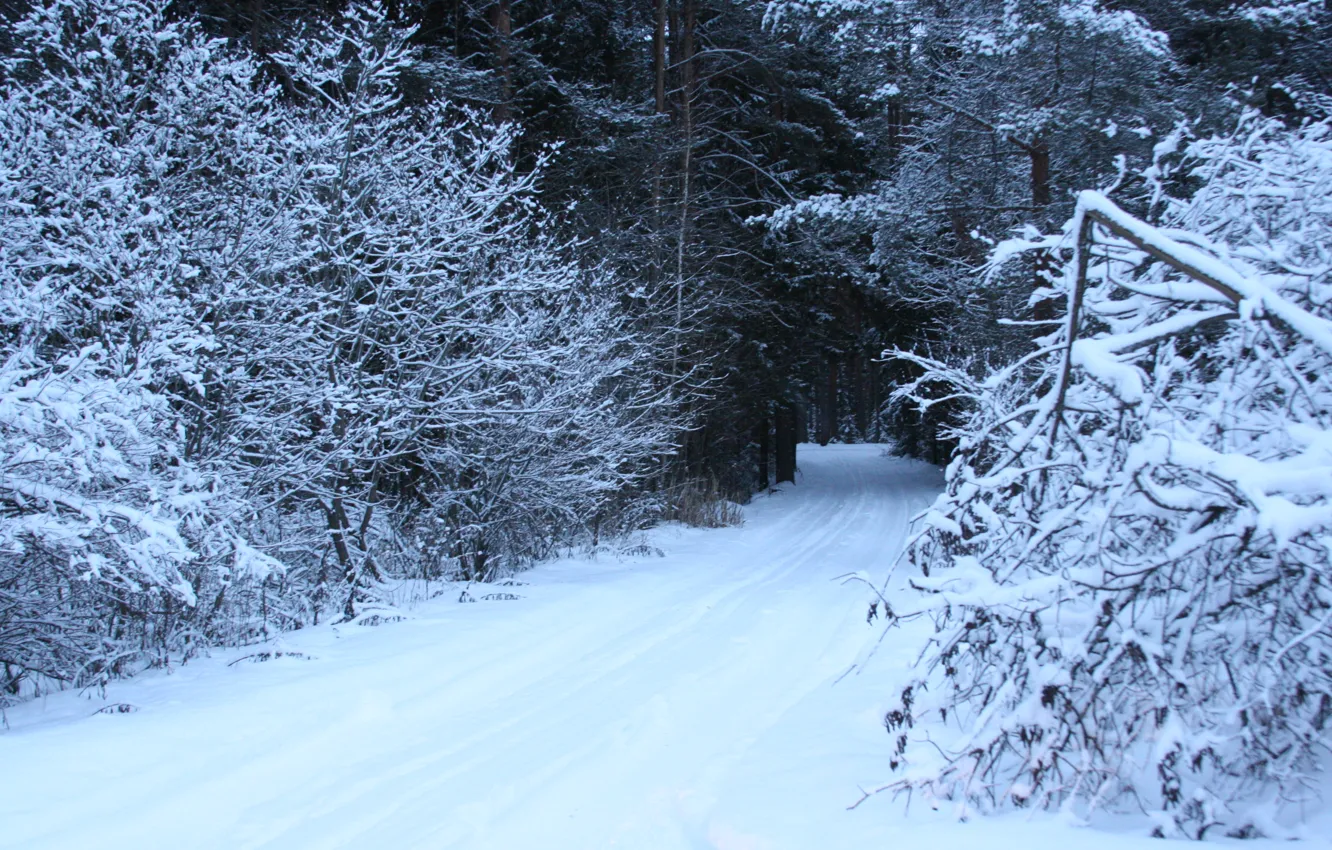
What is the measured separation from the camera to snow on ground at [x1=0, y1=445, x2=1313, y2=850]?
350 cm

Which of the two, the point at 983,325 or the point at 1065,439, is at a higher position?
the point at 983,325

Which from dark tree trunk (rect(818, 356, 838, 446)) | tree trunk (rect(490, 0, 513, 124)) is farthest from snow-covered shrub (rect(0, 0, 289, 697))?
dark tree trunk (rect(818, 356, 838, 446))

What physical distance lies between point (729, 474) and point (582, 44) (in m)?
10.5

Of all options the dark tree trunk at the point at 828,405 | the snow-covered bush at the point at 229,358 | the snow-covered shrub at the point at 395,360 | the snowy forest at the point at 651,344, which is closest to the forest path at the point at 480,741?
the snowy forest at the point at 651,344

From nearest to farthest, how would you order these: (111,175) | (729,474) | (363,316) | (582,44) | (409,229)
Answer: (111,175), (363,316), (409,229), (582,44), (729,474)

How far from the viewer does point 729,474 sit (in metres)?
21.5

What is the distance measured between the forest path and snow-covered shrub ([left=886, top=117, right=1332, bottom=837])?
94 centimetres

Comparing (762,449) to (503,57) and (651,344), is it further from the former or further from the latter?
(503,57)

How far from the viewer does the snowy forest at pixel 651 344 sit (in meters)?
3.03

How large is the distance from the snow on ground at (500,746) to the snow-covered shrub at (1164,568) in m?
0.36

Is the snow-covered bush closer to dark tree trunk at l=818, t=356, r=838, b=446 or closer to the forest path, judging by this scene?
the forest path

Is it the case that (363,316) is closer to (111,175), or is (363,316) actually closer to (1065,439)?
(111,175)

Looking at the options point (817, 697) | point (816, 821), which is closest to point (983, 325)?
point (817, 697)

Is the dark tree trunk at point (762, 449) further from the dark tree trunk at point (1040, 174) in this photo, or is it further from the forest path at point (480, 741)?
the forest path at point (480, 741)
